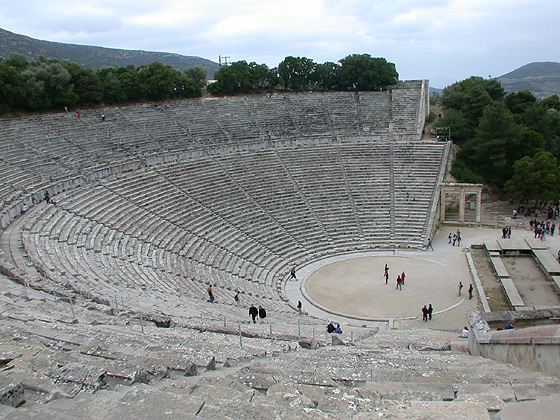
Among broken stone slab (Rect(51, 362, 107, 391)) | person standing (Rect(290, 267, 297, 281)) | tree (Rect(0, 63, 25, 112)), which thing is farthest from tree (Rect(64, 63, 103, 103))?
broken stone slab (Rect(51, 362, 107, 391))

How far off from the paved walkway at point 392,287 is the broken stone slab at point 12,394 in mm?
13676

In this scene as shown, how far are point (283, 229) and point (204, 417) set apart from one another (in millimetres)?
20300

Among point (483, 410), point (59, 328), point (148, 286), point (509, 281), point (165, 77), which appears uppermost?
point (165, 77)

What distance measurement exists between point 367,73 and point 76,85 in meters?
23.7

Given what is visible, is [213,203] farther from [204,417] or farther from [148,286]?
[204,417]

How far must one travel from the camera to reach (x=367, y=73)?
131 ft

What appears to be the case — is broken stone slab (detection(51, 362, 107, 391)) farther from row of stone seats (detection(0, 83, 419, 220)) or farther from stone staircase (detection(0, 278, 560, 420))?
row of stone seats (detection(0, 83, 419, 220))

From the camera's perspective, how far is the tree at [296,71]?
4300 cm

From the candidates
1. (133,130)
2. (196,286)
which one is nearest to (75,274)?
(196,286)

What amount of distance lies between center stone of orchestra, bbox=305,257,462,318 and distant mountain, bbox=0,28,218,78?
71.9 metres

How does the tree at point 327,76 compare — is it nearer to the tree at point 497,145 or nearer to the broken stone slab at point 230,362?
the tree at point 497,145

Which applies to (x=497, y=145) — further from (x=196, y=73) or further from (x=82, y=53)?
(x=82, y=53)

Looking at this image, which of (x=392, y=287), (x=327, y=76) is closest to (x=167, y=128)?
(x=327, y=76)

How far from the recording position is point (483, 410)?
4609 mm
